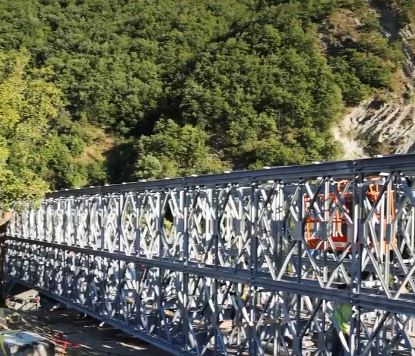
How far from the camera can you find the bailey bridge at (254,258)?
10562mm

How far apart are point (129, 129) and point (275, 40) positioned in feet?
62.4

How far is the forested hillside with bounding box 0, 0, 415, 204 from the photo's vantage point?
58500 millimetres

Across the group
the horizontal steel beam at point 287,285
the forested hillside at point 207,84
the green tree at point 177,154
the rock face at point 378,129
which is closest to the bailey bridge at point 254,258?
the horizontal steel beam at point 287,285

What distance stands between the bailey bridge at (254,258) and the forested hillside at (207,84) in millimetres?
31560

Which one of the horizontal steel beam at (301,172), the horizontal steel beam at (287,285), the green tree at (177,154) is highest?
the green tree at (177,154)

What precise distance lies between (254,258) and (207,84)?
Result: 52.6 metres

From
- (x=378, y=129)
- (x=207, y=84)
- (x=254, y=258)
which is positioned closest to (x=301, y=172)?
(x=254, y=258)

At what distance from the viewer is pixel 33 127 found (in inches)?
1030

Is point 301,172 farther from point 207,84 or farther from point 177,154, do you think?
point 207,84

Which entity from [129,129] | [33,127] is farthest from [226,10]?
[33,127]

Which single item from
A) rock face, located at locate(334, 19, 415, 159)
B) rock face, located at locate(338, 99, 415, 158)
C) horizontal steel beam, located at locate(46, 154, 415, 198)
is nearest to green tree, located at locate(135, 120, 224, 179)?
rock face, located at locate(334, 19, 415, 159)

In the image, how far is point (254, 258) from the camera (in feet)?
43.1

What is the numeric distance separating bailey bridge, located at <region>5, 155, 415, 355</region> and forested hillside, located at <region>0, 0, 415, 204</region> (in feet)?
104

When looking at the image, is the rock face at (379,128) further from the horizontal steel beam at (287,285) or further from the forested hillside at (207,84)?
the horizontal steel beam at (287,285)
